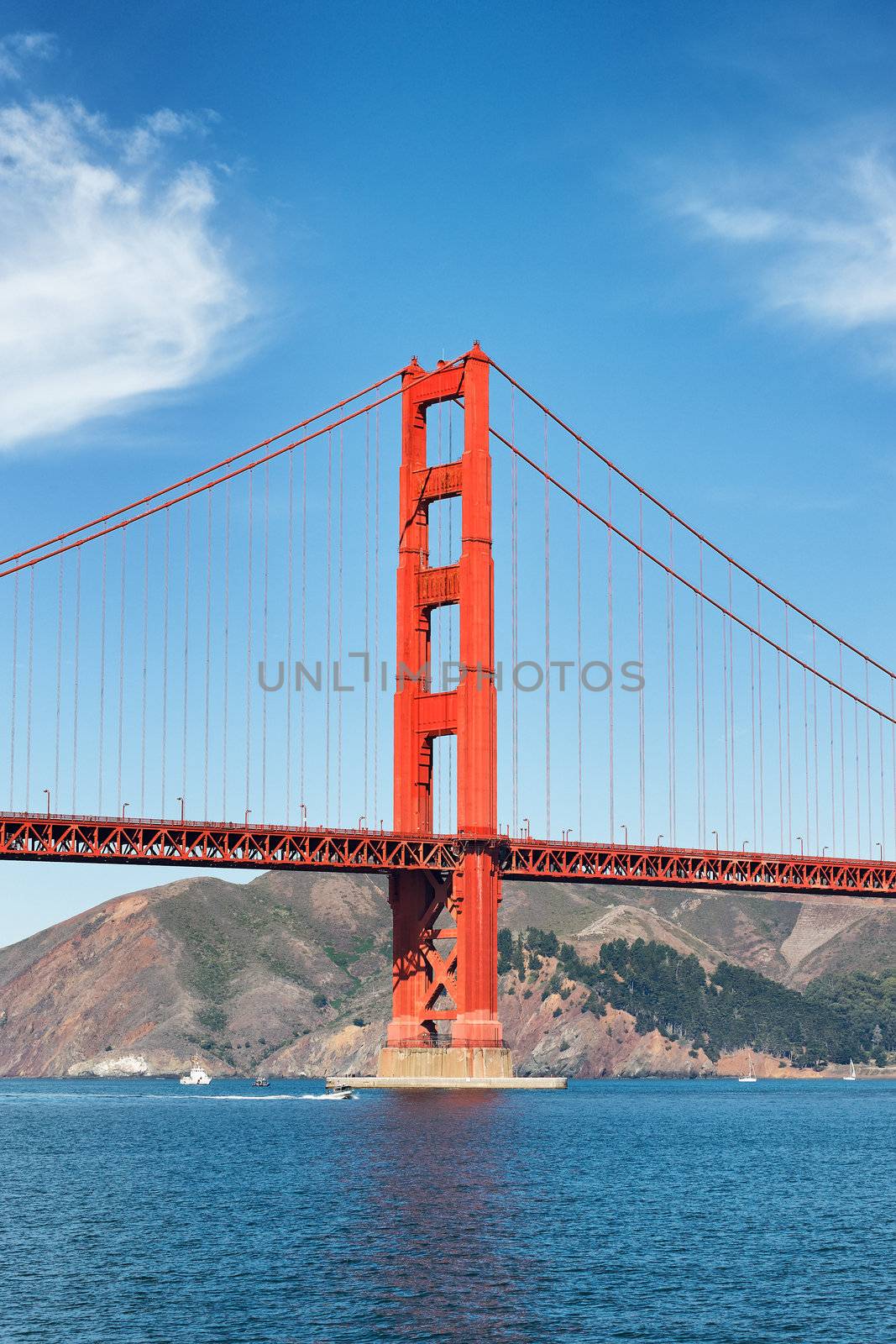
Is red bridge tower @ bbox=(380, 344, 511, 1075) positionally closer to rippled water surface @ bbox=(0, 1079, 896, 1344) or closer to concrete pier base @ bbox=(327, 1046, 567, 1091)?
concrete pier base @ bbox=(327, 1046, 567, 1091)

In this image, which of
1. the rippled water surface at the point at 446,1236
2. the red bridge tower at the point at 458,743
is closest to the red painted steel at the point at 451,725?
the red bridge tower at the point at 458,743

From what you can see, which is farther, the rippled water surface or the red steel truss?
the red steel truss

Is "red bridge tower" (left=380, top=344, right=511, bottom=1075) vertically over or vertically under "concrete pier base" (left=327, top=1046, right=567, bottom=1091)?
over

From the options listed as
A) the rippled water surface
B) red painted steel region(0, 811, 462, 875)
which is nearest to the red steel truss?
red painted steel region(0, 811, 462, 875)

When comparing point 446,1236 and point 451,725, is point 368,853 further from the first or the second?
point 446,1236

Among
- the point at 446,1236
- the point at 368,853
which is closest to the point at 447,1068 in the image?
the point at 368,853

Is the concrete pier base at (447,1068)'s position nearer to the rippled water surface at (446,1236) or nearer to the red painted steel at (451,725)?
the red painted steel at (451,725)
